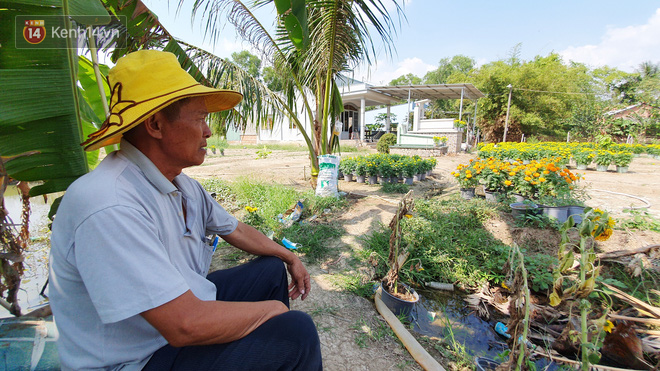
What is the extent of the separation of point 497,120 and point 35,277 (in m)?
29.1

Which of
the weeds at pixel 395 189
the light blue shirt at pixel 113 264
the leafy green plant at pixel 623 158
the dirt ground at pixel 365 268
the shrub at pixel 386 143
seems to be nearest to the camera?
the light blue shirt at pixel 113 264

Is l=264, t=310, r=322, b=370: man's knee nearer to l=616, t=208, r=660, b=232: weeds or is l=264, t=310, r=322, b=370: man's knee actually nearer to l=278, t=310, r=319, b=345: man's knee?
l=278, t=310, r=319, b=345: man's knee

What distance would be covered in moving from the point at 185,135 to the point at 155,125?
0.11 m

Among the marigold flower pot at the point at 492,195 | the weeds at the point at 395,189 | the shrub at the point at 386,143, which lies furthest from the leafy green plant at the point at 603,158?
the weeds at the point at 395,189

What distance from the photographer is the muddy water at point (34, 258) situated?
82.1 inches

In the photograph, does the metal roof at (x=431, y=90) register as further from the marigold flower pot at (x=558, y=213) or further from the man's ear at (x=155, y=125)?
the man's ear at (x=155, y=125)

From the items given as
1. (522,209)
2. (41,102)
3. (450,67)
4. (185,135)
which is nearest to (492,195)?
(522,209)

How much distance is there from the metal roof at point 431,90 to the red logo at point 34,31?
57.3 feet

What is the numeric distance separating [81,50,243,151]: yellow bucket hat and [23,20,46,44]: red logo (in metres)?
0.62

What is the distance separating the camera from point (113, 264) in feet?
2.76

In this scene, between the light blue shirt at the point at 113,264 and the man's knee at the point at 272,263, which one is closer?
the light blue shirt at the point at 113,264

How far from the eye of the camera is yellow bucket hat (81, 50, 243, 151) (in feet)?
3.43

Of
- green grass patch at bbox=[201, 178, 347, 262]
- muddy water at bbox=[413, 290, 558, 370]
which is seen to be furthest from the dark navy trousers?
green grass patch at bbox=[201, 178, 347, 262]

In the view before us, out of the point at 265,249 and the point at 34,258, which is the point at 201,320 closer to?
the point at 265,249
